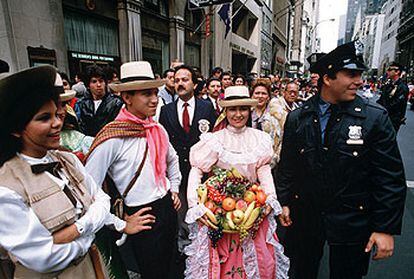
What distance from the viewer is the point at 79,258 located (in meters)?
1.44

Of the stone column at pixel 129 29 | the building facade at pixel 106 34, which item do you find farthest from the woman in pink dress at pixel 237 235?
the stone column at pixel 129 29

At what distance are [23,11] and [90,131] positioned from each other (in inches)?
173

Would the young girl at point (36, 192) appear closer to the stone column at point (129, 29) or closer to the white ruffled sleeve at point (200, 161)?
the white ruffled sleeve at point (200, 161)

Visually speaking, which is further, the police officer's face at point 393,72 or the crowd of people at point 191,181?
the police officer's face at point 393,72

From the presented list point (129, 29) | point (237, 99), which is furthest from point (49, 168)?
point (129, 29)

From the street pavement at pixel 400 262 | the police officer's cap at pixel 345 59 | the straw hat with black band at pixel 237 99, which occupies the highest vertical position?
Answer: the police officer's cap at pixel 345 59

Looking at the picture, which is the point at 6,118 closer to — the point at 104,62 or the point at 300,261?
the point at 300,261

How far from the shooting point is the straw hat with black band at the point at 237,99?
2514mm

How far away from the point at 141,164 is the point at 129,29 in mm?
→ 9252

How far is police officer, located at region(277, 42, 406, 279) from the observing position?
6.31ft

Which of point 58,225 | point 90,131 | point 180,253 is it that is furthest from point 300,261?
point 90,131

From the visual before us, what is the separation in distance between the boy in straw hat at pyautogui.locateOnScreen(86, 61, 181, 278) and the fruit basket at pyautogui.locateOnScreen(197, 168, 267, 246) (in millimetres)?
442

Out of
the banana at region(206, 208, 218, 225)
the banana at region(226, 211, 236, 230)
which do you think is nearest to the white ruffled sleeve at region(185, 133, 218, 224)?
the banana at region(206, 208, 218, 225)

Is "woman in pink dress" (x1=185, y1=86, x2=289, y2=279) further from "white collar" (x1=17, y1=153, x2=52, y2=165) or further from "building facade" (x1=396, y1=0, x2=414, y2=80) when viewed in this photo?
"building facade" (x1=396, y1=0, x2=414, y2=80)
